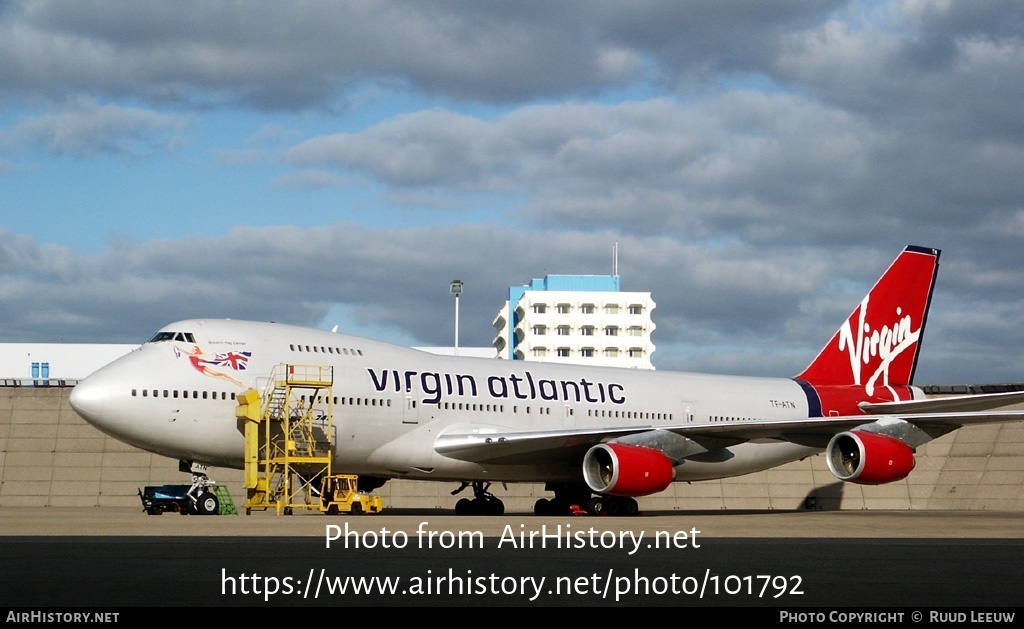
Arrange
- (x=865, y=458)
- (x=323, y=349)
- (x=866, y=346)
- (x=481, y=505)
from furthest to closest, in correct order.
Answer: (x=866, y=346) → (x=481, y=505) → (x=323, y=349) → (x=865, y=458)

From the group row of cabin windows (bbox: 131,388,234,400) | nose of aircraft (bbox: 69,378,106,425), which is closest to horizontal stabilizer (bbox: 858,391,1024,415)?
row of cabin windows (bbox: 131,388,234,400)

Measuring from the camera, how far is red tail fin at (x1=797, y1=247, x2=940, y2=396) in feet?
115

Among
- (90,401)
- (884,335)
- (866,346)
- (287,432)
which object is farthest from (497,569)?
(884,335)

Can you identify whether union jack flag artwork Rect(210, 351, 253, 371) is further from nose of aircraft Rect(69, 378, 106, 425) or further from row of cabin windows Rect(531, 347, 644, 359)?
Result: row of cabin windows Rect(531, 347, 644, 359)

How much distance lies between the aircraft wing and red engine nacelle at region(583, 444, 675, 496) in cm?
46

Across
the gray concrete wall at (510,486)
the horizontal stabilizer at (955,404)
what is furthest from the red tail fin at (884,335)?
the gray concrete wall at (510,486)

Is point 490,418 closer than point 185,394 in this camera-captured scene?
No

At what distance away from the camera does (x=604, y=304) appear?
123750 mm

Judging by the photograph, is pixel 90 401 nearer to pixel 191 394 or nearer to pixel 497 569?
pixel 191 394

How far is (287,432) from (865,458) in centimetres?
1287

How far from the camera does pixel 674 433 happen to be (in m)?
26.1

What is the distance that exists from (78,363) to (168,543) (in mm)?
83966
